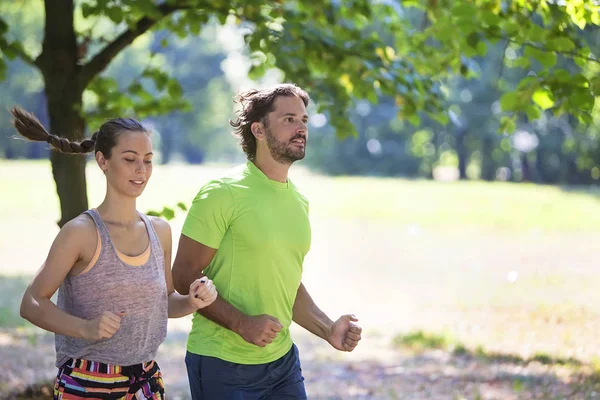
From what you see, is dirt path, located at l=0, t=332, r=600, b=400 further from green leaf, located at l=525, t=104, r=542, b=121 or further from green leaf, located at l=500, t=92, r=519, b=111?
green leaf, located at l=500, t=92, r=519, b=111

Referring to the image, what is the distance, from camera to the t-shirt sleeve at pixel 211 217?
3.32 meters

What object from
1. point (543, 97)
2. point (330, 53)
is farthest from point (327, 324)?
point (330, 53)

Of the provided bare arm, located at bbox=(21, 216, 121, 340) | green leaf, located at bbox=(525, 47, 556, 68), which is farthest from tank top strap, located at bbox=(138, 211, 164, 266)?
green leaf, located at bbox=(525, 47, 556, 68)

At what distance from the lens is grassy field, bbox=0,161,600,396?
1043cm

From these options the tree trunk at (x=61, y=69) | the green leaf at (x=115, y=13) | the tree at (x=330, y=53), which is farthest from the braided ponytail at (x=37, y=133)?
the green leaf at (x=115, y=13)

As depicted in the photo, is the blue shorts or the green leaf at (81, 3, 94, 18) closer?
the blue shorts

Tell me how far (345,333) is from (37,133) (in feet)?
4.68

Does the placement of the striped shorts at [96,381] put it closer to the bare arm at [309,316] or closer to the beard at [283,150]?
the bare arm at [309,316]

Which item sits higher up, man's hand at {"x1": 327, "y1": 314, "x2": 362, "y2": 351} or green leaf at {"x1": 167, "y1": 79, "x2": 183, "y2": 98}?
green leaf at {"x1": 167, "y1": 79, "x2": 183, "y2": 98}

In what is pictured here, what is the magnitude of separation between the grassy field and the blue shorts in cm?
551

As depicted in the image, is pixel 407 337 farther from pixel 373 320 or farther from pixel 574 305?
pixel 574 305

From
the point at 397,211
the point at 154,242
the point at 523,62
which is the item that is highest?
the point at 523,62

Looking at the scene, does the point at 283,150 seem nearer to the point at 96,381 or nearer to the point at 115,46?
the point at 96,381

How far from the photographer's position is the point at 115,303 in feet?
9.70
